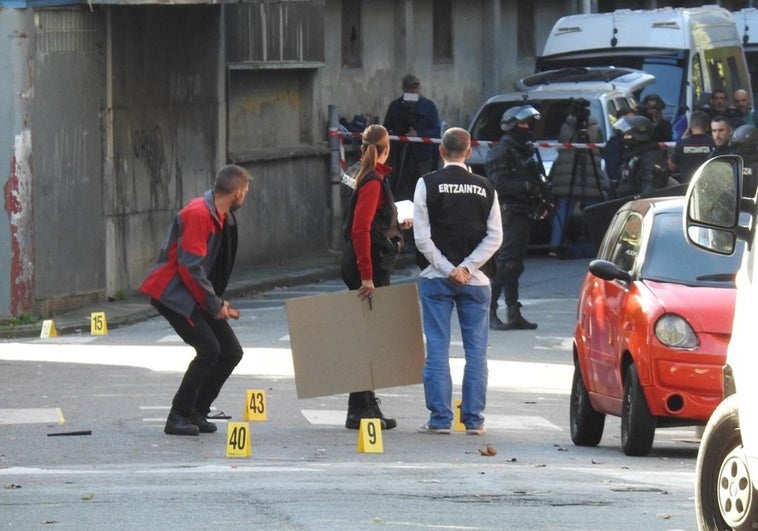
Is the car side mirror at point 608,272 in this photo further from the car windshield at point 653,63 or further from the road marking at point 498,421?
the car windshield at point 653,63

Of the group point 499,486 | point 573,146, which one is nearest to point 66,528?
point 499,486

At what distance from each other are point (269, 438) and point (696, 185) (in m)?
5.35

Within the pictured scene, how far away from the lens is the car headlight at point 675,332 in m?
10.6

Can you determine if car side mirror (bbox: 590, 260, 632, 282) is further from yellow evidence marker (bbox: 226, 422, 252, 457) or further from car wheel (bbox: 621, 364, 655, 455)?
yellow evidence marker (bbox: 226, 422, 252, 457)

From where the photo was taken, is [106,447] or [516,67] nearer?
[106,447]

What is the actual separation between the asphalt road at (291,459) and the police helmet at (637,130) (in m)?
2.16

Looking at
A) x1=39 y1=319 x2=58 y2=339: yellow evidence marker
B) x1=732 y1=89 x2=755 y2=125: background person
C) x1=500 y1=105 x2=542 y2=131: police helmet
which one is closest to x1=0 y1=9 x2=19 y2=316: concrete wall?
x1=39 y1=319 x2=58 y2=339: yellow evidence marker

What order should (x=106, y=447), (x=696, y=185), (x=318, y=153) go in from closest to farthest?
(x=696, y=185) → (x=106, y=447) → (x=318, y=153)

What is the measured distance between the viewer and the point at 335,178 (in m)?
26.1

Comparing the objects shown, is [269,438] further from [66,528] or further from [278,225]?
[278,225]

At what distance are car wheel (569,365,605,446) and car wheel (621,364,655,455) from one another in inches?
25.6

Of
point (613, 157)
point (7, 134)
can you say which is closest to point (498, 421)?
point (7, 134)

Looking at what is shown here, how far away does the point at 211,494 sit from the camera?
340 inches

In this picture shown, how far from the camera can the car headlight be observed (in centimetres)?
1064
